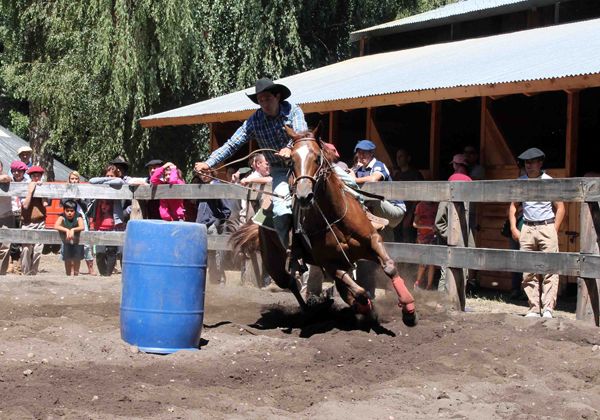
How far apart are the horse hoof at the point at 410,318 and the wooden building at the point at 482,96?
4507 mm

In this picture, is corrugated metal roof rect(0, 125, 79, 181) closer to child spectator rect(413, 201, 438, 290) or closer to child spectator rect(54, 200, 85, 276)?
child spectator rect(54, 200, 85, 276)

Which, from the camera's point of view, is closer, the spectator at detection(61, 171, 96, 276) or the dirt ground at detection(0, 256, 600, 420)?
the dirt ground at detection(0, 256, 600, 420)

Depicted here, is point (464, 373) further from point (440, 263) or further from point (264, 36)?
point (264, 36)

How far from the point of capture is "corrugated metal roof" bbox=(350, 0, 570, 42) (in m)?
18.3

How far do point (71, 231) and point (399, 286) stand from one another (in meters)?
6.31

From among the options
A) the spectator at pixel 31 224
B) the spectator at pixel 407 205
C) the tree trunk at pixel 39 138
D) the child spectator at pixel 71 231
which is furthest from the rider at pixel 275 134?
the tree trunk at pixel 39 138

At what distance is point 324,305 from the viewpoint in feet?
32.9

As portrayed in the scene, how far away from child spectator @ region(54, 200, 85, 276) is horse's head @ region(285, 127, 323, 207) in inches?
234

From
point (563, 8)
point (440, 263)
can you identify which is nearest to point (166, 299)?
point (440, 263)

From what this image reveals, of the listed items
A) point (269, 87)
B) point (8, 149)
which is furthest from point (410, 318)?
point (8, 149)

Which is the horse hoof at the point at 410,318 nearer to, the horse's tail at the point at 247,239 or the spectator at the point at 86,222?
the horse's tail at the point at 247,239

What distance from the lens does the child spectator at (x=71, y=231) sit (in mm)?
13598

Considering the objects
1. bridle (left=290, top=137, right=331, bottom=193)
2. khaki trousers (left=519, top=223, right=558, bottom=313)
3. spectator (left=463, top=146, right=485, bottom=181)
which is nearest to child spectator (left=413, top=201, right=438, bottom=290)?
spectator (left=463, top=146, right=485, bottom=181)

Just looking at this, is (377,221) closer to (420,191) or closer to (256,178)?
(420,191)
